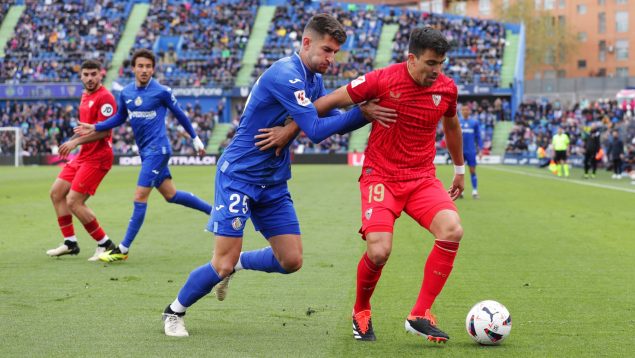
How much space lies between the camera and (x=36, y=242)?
12906 mm

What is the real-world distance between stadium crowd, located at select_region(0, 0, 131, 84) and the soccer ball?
57715 mm

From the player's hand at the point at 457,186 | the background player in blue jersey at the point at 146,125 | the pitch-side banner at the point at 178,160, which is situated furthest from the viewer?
the pitch-side banner at the point at 178,160

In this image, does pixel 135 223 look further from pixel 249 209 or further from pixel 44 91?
pixel 44 91

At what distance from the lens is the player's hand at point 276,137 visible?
20.4 ft

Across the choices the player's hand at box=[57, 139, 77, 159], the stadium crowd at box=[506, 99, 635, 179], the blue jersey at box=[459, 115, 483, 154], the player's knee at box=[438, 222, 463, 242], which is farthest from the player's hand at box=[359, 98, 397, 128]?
the stadium crowd at box=[506, 99, 635, 179]

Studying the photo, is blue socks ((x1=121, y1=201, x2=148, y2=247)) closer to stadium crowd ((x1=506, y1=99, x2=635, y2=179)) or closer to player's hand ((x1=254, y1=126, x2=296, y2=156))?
player's hand ((x1=254, y1=126, x2=296, y2=156))

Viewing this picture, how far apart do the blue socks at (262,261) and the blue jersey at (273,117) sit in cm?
64

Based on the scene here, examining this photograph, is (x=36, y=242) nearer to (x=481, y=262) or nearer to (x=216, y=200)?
(x=481, y=262)

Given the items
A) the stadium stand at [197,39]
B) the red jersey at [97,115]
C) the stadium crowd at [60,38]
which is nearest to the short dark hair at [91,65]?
the red jersey at [97,115]

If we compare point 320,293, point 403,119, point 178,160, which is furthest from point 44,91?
point 403,119

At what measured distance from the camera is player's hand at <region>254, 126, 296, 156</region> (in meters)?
6.22

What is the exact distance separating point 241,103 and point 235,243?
54.1 meters

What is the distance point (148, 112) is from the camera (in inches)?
419

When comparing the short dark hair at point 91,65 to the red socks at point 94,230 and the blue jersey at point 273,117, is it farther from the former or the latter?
the blue jersey at point 273,117
